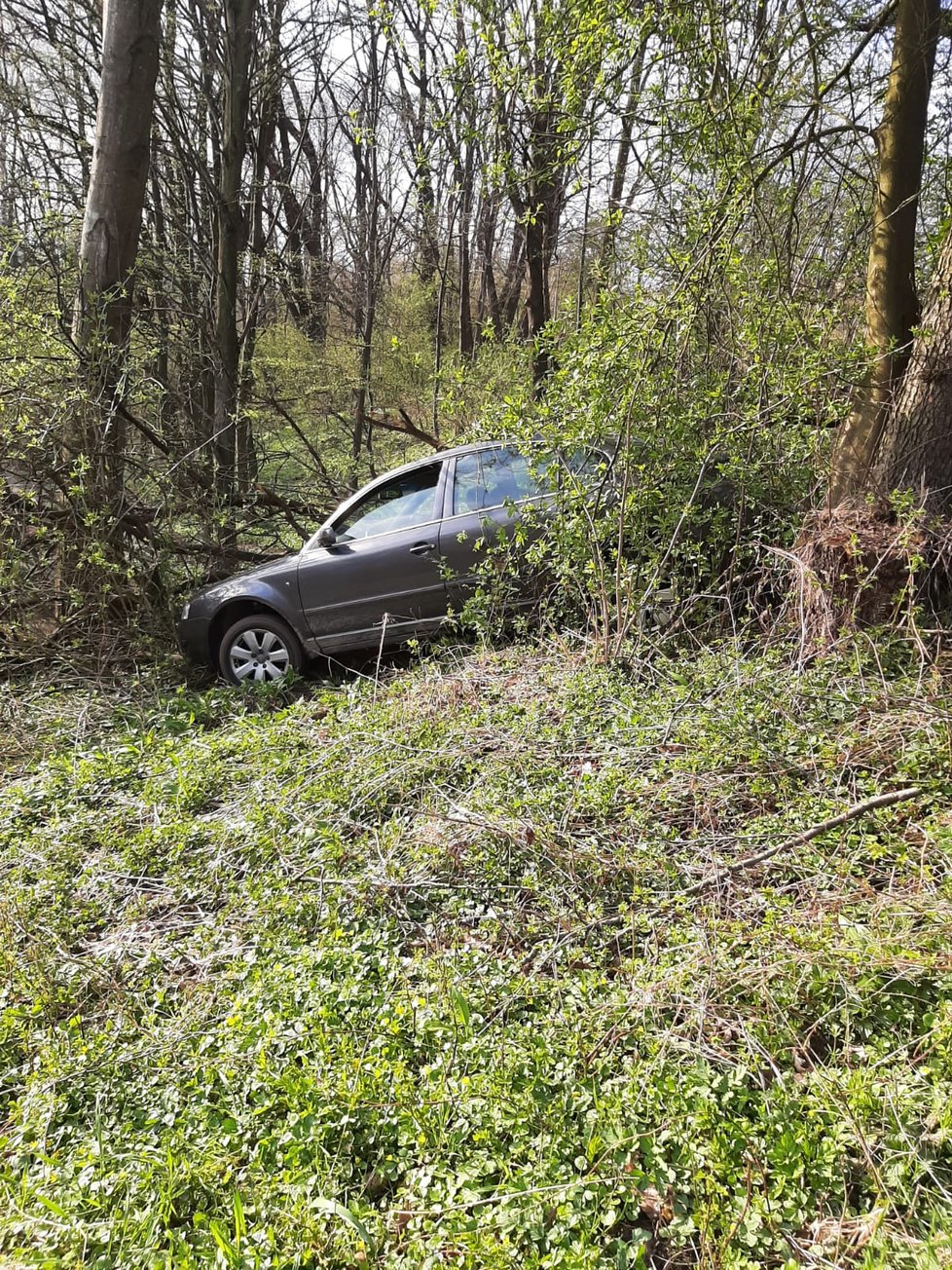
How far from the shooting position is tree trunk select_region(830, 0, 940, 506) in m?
4.58

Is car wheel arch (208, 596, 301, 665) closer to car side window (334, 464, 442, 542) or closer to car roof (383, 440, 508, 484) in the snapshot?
car side window (334, 464, 442, 542)

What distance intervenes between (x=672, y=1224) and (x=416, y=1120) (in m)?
0.73

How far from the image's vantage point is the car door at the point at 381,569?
585cm

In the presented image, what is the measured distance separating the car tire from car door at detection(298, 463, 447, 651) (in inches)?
11.0

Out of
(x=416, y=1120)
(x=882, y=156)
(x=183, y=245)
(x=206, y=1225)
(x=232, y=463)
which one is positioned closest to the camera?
(x=206, y=1225)

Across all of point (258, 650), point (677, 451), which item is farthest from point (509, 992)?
point (258, 650)

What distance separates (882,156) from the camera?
4812 millimetres

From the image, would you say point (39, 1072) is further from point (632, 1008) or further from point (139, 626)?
point (139, 626)

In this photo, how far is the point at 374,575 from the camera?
5.97 m

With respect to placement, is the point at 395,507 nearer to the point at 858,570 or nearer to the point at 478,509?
the point at 478,509

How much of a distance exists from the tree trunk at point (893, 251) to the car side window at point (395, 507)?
2972 mm

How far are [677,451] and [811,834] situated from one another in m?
2.97

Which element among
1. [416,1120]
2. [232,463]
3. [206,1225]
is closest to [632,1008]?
[416,1120]

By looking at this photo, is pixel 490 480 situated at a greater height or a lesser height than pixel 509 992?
greater
